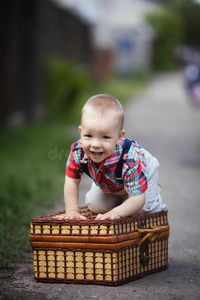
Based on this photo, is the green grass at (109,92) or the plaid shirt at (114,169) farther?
the green grass at (109,92)

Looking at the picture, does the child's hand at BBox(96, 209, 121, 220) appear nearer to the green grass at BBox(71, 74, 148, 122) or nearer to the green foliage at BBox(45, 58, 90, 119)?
the green foliage at BBox(45, 58, 90, 119)

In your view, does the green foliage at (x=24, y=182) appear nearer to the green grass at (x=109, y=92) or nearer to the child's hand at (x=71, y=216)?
the child's hand at (x=71, y=216)

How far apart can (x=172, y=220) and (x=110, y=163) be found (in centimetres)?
176

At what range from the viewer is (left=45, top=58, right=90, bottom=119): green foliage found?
39.1ft

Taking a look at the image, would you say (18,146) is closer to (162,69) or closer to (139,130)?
(139,130)

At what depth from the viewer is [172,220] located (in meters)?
5.03

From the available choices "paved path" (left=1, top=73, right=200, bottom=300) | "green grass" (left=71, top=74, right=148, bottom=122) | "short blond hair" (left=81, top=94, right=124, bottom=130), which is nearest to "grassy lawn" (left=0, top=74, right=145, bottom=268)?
"paved path" (left=1, top=73, right=200, bottom=300)

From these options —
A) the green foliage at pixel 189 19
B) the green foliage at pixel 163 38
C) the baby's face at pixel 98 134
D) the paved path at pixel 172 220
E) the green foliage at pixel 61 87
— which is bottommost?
the paved path at pixel 172 220

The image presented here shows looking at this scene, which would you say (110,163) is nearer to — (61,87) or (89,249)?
(89,249)

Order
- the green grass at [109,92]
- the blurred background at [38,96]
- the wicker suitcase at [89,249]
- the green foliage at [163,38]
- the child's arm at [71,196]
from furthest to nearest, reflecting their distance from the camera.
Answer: the green foliage at [163,38]
the green grass at [109,92]
the blurred background at [38,96]
the child's arm at [71,196]
the wicker suitcase at [89,249]

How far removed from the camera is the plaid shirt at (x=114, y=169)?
11.2 ft

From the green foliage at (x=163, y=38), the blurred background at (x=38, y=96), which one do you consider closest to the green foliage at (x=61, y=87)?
the blurred background at (x=38, y=96)

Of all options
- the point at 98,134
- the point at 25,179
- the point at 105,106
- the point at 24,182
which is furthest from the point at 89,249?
the point at 25,179

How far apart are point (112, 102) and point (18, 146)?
5517 mm
